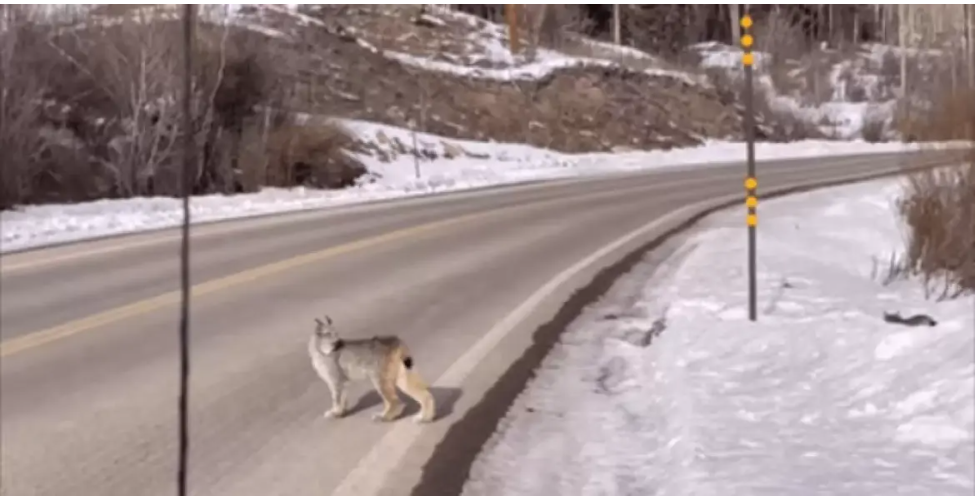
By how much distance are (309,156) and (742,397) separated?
4924 mm

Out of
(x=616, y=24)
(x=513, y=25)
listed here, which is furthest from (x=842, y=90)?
(x=513, y=25)

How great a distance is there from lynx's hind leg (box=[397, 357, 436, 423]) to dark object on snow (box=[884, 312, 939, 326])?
3.71 metres

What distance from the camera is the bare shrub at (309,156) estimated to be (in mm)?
7695

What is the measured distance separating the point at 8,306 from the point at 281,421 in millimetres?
2328

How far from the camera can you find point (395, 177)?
12156mm

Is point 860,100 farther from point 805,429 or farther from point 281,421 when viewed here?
point 281,421

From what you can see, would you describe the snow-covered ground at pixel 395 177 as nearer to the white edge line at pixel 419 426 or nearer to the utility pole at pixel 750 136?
the utility pole at pixel 750 136

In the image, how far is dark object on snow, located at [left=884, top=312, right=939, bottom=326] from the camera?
6378 mm

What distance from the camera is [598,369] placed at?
4.82 m

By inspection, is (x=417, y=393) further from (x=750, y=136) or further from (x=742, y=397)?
(x=750, y=136)

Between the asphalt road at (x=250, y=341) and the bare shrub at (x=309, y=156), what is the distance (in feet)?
1.19

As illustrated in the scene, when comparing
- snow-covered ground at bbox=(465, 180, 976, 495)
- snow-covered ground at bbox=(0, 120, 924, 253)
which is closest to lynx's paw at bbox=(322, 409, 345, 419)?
snow-covered ground at bbox=(465, 180, 976, 495)

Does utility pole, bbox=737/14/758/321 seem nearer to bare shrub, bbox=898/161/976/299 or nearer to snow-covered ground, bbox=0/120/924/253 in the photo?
snow-covered ground, bbox=0/120/924/253

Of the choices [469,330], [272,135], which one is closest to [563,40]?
[272,135]
